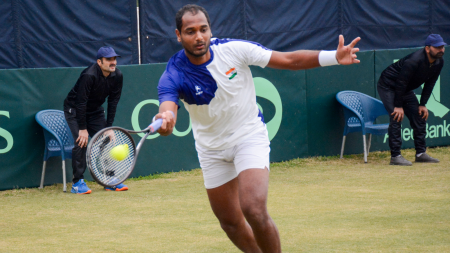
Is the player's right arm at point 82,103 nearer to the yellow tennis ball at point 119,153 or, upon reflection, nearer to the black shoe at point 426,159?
the yellow tennis ball at point 119,153

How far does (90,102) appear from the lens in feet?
26.2

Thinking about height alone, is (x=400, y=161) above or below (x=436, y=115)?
below

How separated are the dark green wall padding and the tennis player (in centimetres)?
454

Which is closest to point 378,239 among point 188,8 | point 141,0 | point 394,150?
point 188,8

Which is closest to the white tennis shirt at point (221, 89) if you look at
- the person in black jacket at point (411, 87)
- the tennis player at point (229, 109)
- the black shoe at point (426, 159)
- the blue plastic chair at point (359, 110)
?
the tennis player at point (229, 109)

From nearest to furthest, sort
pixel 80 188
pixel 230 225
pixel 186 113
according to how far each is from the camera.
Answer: pixel 230 225, pixel 80 188, pixel 186 113

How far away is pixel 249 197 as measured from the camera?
12.7 feet

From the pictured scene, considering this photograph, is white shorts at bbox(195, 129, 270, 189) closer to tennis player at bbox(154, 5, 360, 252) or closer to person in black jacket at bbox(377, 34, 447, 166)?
tennis player at bbox(154, 5, 360, 252)

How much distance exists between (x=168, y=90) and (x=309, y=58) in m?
0.95

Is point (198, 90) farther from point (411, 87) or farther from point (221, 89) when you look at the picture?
point (411, 87)

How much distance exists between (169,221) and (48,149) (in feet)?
8.95

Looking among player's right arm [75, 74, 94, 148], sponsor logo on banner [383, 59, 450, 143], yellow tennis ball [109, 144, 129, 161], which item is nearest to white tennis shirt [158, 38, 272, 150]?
yellow tennis ball [109, 144, 129, 161]

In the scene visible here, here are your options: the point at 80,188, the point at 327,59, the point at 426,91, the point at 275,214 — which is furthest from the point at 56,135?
the point at 426,91

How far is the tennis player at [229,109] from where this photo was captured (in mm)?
3908
